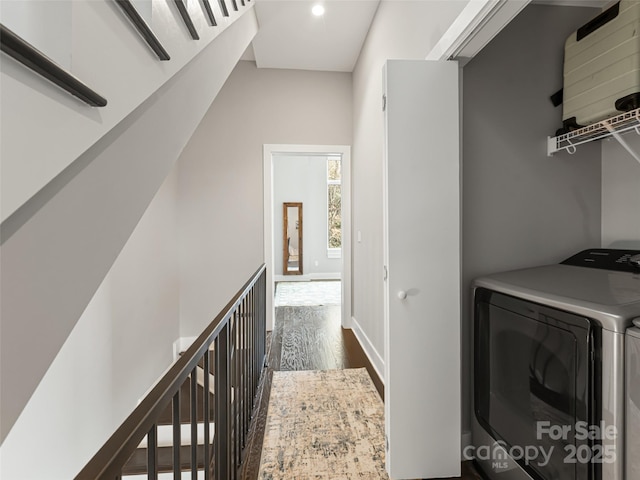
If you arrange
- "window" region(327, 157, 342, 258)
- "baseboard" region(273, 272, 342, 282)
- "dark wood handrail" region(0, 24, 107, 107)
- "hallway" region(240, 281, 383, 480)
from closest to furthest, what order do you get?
"dark wood handrail" region(0, 24, 107, 107)
"hallway" region(240, 281, 383, 480)
"baseboard" region(273, 272, 342, 282)
"window" region(327, 157, 342, 258)

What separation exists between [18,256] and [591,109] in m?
2.03

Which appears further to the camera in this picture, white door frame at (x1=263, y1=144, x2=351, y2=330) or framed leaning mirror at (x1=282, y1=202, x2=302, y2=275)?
framed leaning mirror at (x1=282, y1=202, x2=302, y2=275)

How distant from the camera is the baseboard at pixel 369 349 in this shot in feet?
9.00

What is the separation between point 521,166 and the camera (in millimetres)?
1740

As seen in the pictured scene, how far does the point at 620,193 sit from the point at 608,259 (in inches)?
16.3

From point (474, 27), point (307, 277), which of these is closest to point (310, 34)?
point (474, 27)

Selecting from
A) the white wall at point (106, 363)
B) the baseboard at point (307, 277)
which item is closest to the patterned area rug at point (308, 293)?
the baseboard at point (307, 277)

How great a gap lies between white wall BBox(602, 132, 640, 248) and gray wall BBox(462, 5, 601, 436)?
42 millimetres

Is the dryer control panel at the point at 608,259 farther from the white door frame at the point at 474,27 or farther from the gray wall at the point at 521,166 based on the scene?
the white door frame at the point at 474,27

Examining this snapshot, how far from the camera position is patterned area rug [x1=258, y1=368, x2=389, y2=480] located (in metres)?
1.77

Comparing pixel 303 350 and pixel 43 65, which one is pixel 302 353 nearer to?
pixel 303 350

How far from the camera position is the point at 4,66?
0.43m

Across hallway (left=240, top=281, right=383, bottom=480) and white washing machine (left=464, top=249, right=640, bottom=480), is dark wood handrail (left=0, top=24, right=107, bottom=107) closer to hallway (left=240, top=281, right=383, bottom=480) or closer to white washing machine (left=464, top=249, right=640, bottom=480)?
white washing machine (left=464, top=249, right=640, bottom=480)

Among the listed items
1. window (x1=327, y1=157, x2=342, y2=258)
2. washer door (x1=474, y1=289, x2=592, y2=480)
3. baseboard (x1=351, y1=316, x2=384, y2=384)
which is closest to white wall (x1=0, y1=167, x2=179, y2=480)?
baseboard (x1=351, y1=316, x2=384, y2=384)
